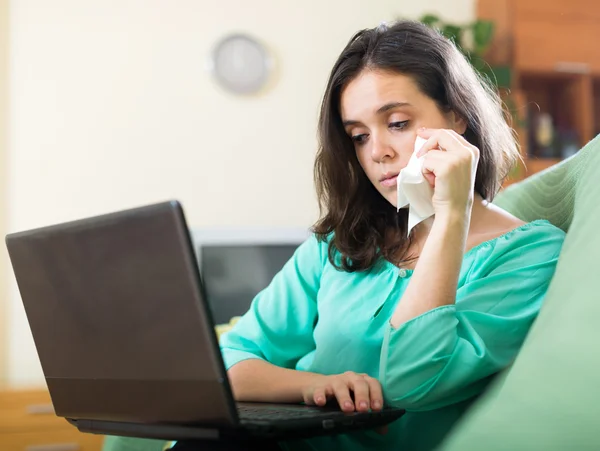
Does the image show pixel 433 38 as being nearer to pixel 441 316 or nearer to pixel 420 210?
pixel 420 210

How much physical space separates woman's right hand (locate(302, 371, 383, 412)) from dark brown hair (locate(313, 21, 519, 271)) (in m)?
0.29

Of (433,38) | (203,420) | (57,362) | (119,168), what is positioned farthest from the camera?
(119,168)

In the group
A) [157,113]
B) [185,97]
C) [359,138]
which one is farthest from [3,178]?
[359,138]

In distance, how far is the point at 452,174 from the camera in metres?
1.02

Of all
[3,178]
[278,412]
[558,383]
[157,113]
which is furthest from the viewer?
[157,113]

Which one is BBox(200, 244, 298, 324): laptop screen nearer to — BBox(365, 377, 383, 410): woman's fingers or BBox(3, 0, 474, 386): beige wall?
BBox(3, 0, 474, 386): beige wall

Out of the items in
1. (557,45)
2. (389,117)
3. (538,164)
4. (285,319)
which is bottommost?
(538,164)

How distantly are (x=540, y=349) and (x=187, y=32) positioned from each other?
10.3 feet

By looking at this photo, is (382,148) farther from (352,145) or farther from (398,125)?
(352,145)

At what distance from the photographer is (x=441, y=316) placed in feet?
3.19

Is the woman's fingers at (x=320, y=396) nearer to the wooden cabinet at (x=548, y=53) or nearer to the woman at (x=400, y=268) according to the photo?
the woman at (x=400, y=268)

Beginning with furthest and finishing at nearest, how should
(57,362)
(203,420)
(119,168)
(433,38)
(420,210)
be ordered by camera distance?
(119,168) → (433,38) → (420,210) → (57,362) → (203,420)

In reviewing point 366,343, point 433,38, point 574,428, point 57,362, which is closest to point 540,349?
point 574,428

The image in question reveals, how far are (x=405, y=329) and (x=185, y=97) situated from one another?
278 centimetres
